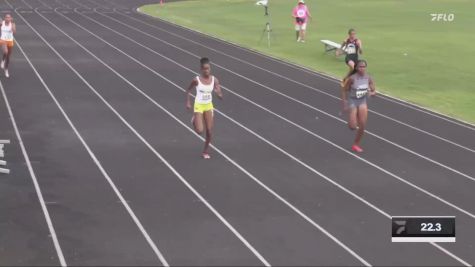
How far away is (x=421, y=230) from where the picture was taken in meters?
9.56

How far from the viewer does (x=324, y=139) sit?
1533 cm

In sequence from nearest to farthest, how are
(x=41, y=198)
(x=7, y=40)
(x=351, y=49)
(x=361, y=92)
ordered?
(x=41, y=198) < (x=361, y=92) < (x=351, y=49) < (x=7, y=40)

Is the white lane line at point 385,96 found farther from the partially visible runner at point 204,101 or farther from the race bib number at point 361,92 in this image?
the partially visible runner at point 204,101

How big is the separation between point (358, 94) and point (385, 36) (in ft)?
64.4

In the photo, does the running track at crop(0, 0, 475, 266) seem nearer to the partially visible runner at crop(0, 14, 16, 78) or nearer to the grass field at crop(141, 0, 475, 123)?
the partially visible runner at crop(0, 14, 16, 78)

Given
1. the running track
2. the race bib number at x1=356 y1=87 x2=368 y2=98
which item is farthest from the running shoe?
the race bib number at x1=356 y1=87 x2=368 y2=98

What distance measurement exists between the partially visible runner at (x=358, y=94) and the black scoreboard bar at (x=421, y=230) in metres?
4.08

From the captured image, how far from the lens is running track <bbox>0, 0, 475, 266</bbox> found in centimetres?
939

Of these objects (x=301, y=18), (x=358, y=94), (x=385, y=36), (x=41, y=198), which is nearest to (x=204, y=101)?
(x=358, y=94)

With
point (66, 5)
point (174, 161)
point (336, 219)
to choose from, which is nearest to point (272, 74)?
point (174, 161)

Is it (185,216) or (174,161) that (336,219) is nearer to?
(185,216)

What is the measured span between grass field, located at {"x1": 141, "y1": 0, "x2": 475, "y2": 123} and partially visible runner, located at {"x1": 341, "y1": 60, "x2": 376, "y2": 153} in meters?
3.99

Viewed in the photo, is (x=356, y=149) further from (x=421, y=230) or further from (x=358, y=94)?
(x=421, y=230)

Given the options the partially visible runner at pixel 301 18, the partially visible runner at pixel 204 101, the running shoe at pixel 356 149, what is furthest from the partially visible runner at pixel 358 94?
the partially visible runner at pixel 301 18
